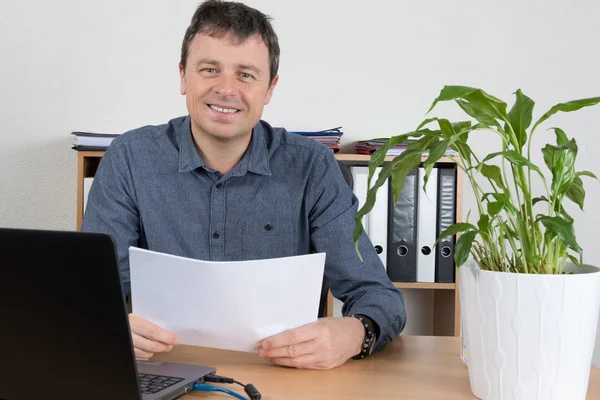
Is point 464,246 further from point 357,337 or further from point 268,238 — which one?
point 268,238

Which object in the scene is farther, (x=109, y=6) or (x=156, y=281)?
(x=109, y=6)

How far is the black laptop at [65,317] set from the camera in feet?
2.45

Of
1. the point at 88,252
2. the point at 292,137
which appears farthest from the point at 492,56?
the point at 88,252

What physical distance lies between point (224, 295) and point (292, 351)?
6.5 inches

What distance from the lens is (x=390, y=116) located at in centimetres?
249

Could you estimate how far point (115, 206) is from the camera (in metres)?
1.52

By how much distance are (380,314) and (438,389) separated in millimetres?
296

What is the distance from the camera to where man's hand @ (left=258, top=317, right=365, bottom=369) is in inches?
42.3

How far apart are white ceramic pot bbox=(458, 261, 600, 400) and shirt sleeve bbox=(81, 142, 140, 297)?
31.7 inches

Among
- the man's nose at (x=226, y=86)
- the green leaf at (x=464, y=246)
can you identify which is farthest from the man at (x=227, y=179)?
the green leaf at (x=464, y=246)

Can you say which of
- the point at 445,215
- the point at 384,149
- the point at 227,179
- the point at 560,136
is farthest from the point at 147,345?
the point at 445,215

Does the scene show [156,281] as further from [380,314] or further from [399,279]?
[399,279]

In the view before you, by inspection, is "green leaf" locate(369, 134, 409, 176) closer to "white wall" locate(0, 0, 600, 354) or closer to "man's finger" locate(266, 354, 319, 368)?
"man's finger" locate(266, 354, 319, 368)

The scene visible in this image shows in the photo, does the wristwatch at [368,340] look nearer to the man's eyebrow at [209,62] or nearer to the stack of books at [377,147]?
the man's eyebrow at [209,62]
